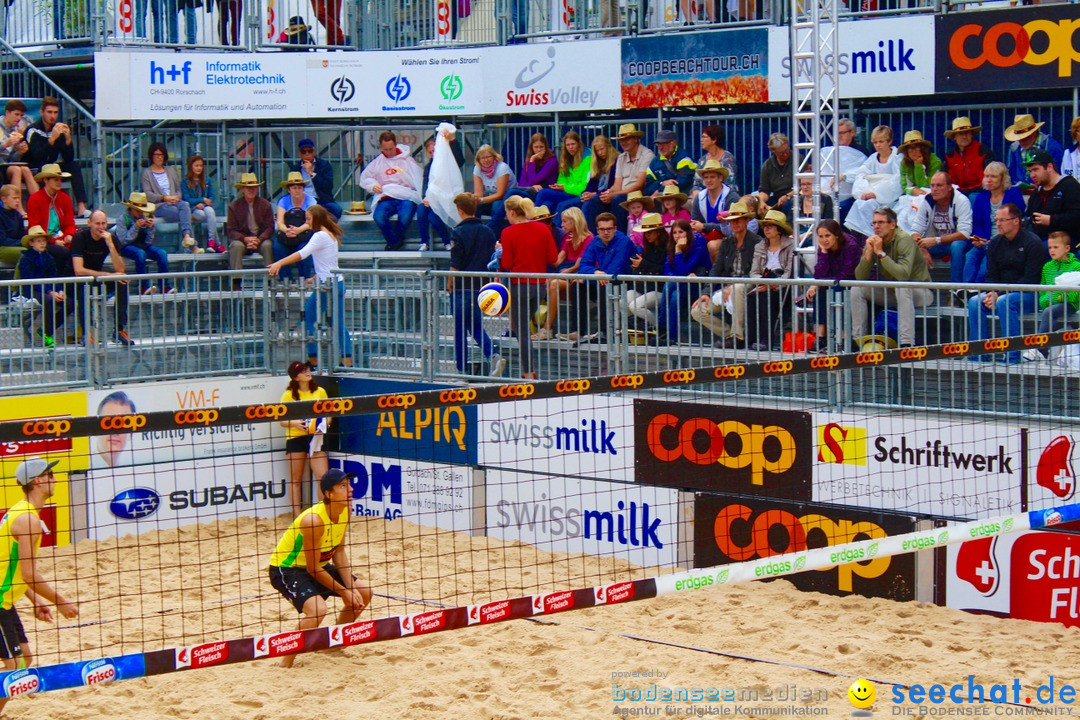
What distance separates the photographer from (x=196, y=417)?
18.1 ft

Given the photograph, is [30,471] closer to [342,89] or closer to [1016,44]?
[342,89]

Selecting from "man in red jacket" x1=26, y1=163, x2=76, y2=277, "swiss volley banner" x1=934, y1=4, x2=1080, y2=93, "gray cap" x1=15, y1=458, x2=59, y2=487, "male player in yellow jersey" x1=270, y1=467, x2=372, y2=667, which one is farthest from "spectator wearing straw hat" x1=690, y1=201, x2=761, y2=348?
"man in red jacket" x1=26, y1=163, x2=76, y2=277

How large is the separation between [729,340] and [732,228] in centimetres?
139

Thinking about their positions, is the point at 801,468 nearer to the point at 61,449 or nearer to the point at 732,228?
the point at 732,228

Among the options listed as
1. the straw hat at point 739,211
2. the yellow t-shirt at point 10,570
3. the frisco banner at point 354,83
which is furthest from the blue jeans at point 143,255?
the yellow t-shirt at point 10,570

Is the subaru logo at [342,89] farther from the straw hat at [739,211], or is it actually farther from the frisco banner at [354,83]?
the straw hat at [739,211]

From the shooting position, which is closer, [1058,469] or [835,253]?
[1058,469]

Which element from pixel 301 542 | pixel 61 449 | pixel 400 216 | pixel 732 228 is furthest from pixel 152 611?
pixel 400 216

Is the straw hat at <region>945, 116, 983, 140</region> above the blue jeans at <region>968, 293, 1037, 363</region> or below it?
above

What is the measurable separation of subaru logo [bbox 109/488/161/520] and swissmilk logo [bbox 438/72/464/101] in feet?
18.5

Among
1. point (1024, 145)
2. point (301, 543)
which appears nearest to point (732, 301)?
point (1024, 145)

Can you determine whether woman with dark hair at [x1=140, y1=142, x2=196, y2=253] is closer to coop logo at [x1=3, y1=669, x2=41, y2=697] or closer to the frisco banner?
the frisco banner

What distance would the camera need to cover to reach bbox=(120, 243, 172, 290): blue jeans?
14.2 m

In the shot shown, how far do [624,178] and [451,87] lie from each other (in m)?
2.83
